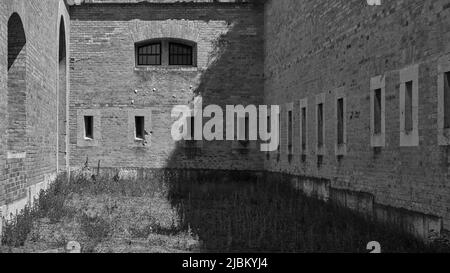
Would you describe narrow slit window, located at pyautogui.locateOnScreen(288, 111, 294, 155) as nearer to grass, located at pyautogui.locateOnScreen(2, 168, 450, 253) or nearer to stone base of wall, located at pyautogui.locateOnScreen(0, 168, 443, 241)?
stone base of wall, located at pyautogui.locateOnScreen(0, 168, 443, 241)

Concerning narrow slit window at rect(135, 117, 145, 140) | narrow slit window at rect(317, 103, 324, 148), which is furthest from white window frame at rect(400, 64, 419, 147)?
narrow slit window at rect(135, 117, 145, 140)

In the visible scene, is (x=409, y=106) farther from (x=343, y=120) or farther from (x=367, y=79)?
(x=343, y=120)

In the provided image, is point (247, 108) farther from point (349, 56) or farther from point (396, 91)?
point (396, 91)

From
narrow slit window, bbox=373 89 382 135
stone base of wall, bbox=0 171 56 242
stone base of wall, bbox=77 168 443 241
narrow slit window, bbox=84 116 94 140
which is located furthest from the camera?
narrow slit window, bbox=84 116 94 140

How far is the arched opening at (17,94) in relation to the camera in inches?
569

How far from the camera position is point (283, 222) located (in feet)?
42.9

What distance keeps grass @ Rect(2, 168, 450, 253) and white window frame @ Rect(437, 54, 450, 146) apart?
149 centimetres

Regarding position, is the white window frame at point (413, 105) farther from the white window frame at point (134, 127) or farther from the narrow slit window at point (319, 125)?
the white window frame at point (134, 127)

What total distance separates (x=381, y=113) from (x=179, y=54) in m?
11.9

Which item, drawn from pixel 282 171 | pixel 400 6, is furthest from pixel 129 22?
pixel 400 6

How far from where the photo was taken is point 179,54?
23406 millimetres

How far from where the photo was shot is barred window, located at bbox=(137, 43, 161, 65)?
2327cm

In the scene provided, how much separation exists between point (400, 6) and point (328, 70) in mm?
4396

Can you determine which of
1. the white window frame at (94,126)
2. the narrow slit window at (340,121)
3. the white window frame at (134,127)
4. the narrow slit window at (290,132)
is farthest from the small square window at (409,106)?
the white window frame at (94,126)
